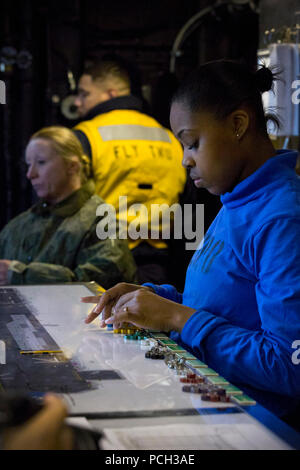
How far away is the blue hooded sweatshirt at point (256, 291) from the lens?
1.33 m

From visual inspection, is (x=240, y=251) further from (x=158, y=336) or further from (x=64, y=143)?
(x=64, y=143)

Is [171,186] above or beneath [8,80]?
beneath

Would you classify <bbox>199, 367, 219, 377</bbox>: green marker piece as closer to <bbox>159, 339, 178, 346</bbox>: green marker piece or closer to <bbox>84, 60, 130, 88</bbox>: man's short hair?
<bbox>159, 339, 178, 346</bbox>: green marker piece

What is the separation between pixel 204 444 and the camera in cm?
102

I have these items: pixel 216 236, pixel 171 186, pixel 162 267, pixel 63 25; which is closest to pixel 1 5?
pixel 63 25

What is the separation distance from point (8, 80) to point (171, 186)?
158 centimetres

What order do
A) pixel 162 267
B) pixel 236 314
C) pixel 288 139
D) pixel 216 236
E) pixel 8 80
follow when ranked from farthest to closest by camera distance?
pixel 8 80, pixel 162 267, pixel 288 139, pixel 216 236, pixel 236 314

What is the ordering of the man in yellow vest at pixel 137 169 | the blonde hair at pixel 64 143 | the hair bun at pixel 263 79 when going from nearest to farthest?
1. the hair bun at pixel 263 79
2. the blonde hair at pixel 64 143
3. the man in yellow vest at pixel 137 169

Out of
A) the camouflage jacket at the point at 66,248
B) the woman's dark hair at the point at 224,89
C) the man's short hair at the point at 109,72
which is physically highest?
the man's short hair at the point at 109,72

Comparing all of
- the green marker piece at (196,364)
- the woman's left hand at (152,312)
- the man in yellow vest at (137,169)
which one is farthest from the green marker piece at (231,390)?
the man in yellow vest at (137,169)

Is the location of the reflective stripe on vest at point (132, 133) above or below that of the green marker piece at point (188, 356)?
above

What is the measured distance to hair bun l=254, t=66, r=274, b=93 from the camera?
1.58 metres

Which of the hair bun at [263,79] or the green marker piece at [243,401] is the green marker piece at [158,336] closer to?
the green marker piece at [243,401]

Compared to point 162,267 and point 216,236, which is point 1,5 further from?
point 216,236
